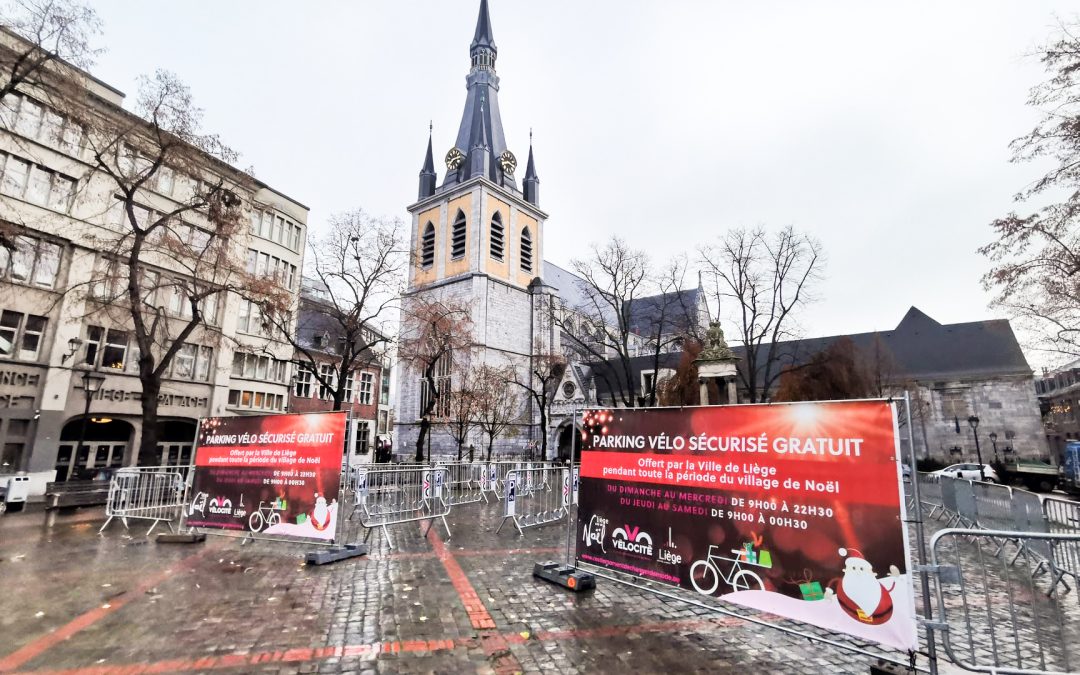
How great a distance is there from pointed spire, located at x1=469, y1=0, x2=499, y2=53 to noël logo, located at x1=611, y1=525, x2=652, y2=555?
52.9 m

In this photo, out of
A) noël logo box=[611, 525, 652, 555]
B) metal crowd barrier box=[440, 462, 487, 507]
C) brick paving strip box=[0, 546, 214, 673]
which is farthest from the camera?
metal crowd barrier box=[440, 462, 487, 507]

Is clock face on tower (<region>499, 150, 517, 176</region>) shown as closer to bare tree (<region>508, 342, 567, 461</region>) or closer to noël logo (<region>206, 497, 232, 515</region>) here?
bare tree (<region>508, 342, 567, 461</region>)

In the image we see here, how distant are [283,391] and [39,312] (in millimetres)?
11374

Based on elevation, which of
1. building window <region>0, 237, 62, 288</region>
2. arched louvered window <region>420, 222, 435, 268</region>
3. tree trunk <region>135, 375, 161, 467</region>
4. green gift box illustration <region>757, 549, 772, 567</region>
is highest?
arched louvered window <region>420, 222, 435, 268</region>

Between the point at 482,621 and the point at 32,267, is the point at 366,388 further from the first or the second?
the point at 482,621

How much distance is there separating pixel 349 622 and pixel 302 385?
99.3ft

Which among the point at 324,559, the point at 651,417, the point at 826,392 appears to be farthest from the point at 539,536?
the point at 826,392

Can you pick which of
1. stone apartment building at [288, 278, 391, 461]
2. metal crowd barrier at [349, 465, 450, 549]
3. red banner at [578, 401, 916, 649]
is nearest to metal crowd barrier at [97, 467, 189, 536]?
metal crowd barrier at [349, 465, 450, 549]

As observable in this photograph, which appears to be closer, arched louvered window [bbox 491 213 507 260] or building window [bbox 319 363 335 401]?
building window [bbox 319 363 335 401]

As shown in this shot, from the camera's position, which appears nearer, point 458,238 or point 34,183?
point 34,183

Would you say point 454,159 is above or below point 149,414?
above

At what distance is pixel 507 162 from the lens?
4453cm

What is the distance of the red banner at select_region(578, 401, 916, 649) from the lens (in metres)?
3.73

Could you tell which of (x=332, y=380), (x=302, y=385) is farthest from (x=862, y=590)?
(x=332, y=380)
